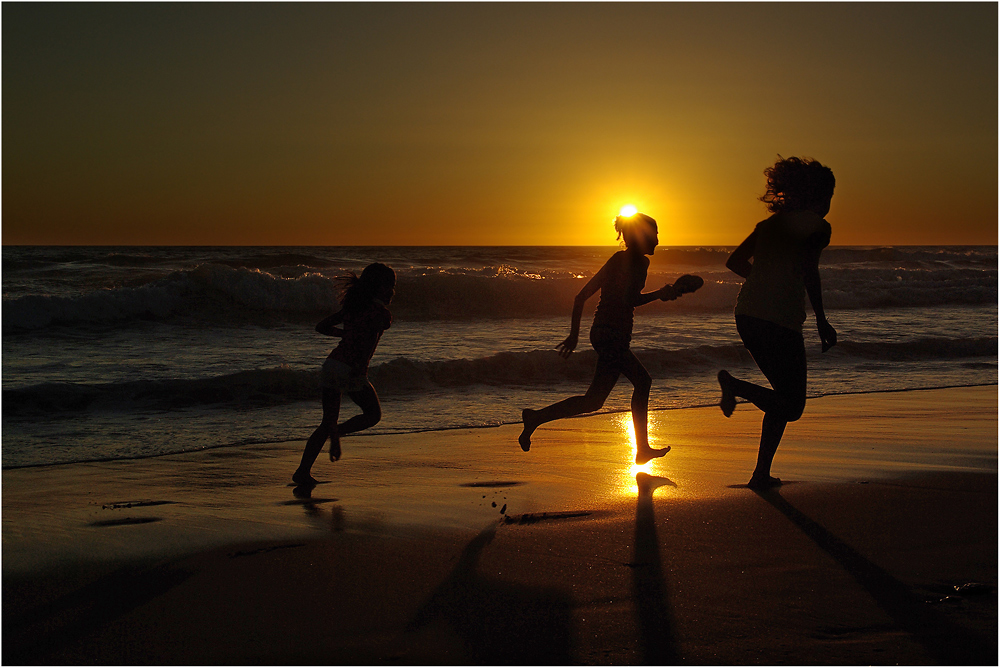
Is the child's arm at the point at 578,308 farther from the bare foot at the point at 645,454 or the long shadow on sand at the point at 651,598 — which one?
the long shadow on sand at the point at 651,598

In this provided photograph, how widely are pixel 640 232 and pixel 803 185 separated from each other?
116 cm

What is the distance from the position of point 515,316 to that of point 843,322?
25.7 feet

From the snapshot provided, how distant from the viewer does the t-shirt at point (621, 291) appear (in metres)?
5.07

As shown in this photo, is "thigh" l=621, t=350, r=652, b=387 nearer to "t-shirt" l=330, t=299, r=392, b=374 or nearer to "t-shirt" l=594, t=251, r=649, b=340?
"t-shirt" l=594, t=251, r=649, b=340

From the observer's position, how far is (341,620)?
2713 millimetres

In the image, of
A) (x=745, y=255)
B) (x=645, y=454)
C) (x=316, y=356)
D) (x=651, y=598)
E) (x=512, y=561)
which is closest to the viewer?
(x=651, y=598)

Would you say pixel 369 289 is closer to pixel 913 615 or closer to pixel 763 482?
pixel 763 482

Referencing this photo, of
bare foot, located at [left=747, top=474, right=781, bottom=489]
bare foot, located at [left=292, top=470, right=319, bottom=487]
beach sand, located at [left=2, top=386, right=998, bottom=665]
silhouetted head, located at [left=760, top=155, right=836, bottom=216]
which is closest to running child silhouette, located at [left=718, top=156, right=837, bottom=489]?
silhouetted head, located at [left=760, top=155, right=836, bottom=216]

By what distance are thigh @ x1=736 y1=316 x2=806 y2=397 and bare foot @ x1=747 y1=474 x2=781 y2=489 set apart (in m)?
0.61

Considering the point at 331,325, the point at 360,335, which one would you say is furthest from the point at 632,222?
the point at 331,325

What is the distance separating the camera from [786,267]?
4.16 metres

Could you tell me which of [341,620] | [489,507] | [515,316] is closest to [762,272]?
[489,507]

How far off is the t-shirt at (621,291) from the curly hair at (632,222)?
0.16 meters

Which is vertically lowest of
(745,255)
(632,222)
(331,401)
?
(331,401)
